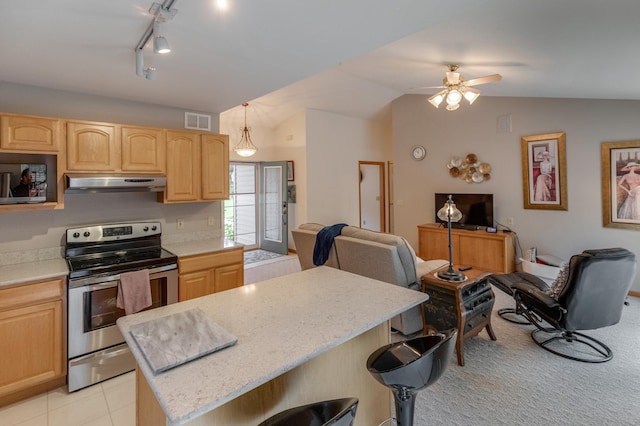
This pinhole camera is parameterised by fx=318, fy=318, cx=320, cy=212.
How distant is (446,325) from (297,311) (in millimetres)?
1789

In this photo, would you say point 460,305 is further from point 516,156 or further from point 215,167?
point 516,156

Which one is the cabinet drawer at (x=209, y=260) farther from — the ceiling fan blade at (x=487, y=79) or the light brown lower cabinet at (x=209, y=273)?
the ceiling fan blade at (x=487, y=79)

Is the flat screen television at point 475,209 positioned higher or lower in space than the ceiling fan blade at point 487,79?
lower

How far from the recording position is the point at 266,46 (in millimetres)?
2012

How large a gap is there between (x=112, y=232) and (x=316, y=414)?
104 inches

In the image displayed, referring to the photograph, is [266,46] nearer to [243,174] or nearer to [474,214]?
[474,214]

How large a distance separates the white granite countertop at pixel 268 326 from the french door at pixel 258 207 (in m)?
4.83

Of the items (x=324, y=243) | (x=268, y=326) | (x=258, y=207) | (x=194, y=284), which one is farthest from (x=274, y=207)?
(x=268, y=326)

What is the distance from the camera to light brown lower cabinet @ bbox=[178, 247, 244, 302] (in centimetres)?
292

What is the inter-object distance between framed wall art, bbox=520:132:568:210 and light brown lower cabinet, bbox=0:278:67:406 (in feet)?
19.5

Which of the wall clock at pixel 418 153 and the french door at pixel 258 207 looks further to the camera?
the french door at pixel 258 207

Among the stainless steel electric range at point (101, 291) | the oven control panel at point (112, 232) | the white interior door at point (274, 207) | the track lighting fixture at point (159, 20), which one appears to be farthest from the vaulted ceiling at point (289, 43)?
the white interior door at point (274, 207)

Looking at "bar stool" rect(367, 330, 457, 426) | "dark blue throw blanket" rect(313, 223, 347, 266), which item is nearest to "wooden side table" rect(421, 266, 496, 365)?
"dark blue throw blanket" rect(313, 223, 347, 266)

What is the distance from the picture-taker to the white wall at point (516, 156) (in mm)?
4375
